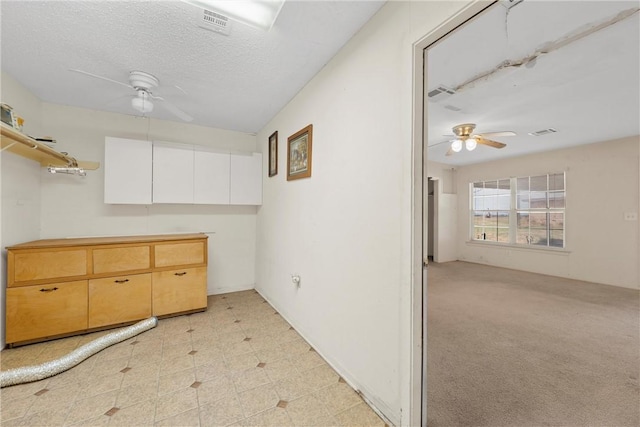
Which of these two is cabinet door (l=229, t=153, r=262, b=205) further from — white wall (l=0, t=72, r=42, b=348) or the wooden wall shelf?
white wall (l=0, t=72, r=42, b=348)

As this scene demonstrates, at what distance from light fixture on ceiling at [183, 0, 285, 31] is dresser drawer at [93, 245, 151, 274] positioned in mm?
2511

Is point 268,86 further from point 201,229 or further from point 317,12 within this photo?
point 201,229

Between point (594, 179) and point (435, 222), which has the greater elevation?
point (594, 179)

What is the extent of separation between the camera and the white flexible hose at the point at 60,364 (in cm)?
184

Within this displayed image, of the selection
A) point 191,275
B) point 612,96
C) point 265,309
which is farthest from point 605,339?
point 191,275

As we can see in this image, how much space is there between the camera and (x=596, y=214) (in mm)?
4684

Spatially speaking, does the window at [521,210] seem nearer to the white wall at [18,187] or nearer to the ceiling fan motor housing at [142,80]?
the ceiling fan motor housing at [142,80]

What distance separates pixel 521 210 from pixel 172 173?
7.08m

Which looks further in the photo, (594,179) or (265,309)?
(594,179)

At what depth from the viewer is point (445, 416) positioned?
158cm

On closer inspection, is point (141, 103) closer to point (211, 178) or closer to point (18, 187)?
point (211, 178)

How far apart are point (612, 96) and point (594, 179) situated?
2.70 metres

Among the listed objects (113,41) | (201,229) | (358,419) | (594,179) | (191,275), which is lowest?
(358,419)

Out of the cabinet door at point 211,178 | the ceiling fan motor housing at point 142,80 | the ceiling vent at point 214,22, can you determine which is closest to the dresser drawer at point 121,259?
the cabinet door at point 211,178
